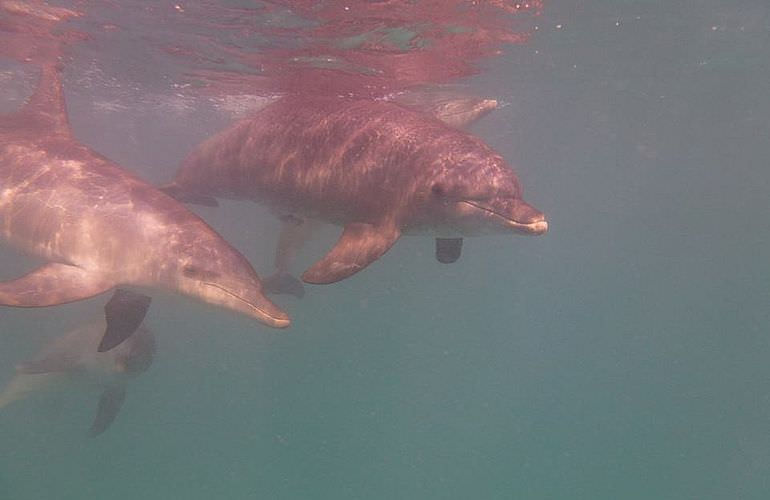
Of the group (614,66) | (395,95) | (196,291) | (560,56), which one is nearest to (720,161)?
(614,66)

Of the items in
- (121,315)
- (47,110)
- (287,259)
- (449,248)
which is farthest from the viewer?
(287,259)

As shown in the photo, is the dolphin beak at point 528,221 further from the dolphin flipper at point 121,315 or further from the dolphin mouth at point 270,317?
the dolphin flipper at point 121,315

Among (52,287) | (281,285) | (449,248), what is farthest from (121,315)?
(449,248)

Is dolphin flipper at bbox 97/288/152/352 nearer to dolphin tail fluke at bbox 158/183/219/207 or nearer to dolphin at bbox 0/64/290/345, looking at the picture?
dolphin at bbox 0/64/290/345

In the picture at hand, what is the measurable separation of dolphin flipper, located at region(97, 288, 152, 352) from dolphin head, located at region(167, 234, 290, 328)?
3.61 ft

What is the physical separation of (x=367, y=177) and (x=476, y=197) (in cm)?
140

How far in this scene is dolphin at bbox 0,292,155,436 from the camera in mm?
12859

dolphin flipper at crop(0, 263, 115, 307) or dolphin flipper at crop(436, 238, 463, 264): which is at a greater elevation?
dolphin flipper at crop(436, 238, 463, 264)

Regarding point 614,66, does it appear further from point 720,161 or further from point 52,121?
point 720,161

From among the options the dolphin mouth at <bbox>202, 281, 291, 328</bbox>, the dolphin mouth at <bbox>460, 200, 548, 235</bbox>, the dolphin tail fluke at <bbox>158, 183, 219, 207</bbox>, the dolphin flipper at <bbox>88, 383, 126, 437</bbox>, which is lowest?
the dolphin flipper at <bbox>88, 383, 126, 437</bbox>

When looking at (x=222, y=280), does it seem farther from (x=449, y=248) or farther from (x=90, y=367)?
(x=90, y=367)

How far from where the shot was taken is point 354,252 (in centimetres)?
558

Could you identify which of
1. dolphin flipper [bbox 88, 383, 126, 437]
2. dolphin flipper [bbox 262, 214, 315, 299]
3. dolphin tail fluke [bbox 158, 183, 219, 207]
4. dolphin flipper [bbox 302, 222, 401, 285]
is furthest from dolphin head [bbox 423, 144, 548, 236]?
dolphin flipper [bbox 88, 383, 126, 437]

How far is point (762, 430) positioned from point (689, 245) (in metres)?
28.6
